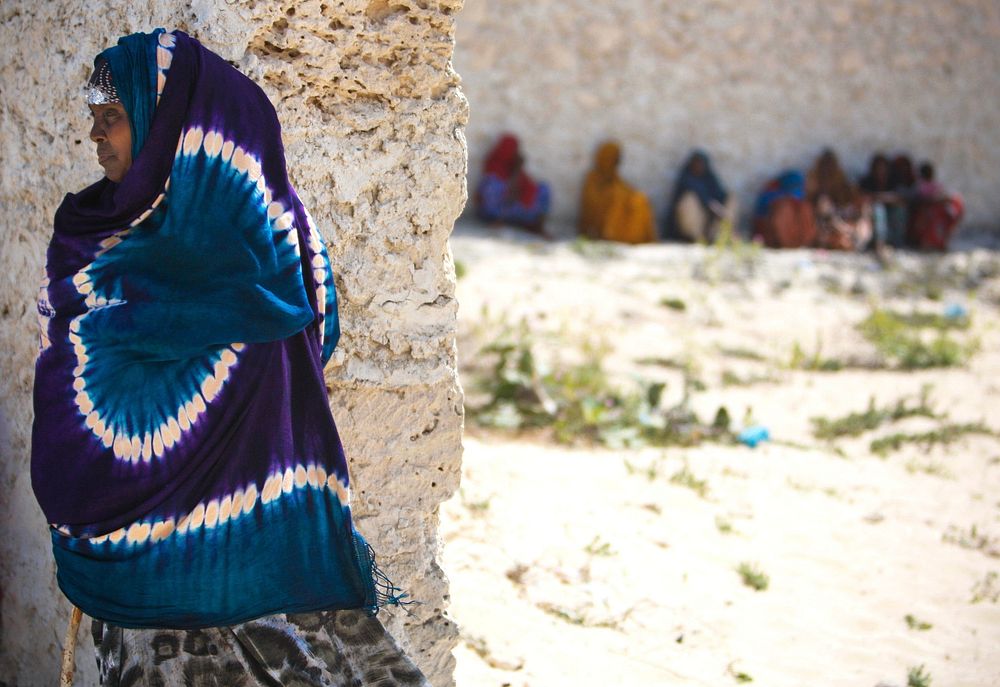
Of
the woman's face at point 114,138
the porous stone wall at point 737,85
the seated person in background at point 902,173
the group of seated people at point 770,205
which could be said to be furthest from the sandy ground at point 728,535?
the seated person in background at point 902,173

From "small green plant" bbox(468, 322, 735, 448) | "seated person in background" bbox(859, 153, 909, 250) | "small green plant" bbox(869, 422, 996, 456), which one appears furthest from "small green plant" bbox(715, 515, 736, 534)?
"seated person in background" bbox(859, 153, 909, 250)

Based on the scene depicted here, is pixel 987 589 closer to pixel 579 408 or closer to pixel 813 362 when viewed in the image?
pixel 579 408

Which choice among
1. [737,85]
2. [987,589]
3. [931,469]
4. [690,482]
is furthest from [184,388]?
[737,85]

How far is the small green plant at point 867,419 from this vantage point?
4965mm

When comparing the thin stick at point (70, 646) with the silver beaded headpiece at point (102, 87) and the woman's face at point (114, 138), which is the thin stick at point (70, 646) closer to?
the woman's face at point (114, 138)

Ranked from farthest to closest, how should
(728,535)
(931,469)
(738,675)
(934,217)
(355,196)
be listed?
(934,217) < (931,469) < (728,535) < (738,675) < (355,196)

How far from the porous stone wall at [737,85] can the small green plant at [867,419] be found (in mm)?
4909

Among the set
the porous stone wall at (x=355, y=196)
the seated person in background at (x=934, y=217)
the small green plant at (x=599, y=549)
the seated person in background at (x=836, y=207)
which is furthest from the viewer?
the seated person in background at (x=934, y=217)

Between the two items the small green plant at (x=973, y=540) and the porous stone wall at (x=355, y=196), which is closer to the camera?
the porous stone wall at (x=355, y=196)

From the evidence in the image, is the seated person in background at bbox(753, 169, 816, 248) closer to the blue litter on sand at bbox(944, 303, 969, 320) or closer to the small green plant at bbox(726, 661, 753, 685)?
the blue litter on sand at bbox(944, 303, 969, 320)

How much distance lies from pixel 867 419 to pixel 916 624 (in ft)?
7.02

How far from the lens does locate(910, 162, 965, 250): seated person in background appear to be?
10.3 m

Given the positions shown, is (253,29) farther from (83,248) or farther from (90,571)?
(90,571)

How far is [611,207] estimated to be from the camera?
364 inches
